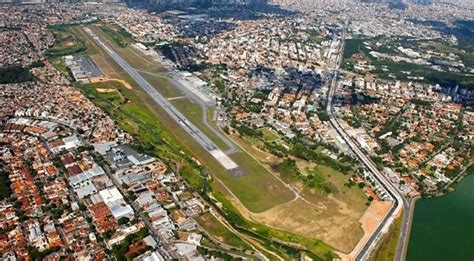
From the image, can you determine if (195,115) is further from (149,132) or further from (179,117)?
(149,132)

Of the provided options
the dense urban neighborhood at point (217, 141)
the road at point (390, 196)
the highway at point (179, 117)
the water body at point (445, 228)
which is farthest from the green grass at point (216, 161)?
the water body at point (445, 228)

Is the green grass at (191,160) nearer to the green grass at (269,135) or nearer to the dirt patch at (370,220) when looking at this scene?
the dirt patch at (370,220)

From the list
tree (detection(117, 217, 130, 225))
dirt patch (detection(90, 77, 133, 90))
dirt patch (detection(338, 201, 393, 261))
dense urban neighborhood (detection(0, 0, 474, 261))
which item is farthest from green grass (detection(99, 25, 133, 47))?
dirt patch (detection(338, 201, 393, 261))

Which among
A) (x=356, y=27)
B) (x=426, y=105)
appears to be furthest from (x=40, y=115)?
(x=356, y=27)

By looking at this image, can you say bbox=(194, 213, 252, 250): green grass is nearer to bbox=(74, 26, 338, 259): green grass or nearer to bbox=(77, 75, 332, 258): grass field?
bbox=(74, 26, 338, 259): green grass

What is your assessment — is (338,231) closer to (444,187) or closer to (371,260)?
(371,260)

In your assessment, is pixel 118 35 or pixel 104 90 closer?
pixel 104 90

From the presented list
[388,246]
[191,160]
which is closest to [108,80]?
[191,160]
